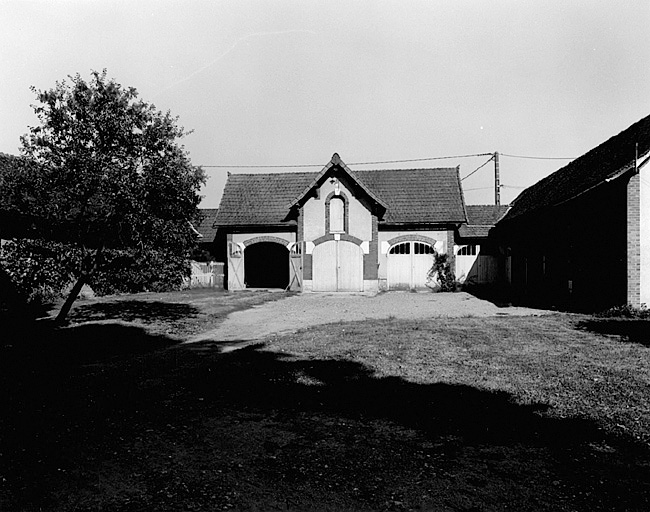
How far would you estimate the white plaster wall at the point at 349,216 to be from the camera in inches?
1083

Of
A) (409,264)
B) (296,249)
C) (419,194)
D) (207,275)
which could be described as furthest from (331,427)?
(207,275)

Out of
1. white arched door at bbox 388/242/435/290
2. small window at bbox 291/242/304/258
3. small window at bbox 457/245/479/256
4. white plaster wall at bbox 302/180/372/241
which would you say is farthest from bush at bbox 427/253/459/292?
small window at bbox 291/242/304/258

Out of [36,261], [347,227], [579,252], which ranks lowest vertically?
[36,261]

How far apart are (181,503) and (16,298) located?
10.6m

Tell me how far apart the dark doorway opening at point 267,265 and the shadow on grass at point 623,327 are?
20.9 metres

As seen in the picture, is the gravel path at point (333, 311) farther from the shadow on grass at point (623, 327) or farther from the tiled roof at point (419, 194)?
the tiled roof at point (419, 194)

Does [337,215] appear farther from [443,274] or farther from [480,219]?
[480,219]

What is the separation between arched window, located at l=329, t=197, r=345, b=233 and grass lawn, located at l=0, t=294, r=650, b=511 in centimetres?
1722

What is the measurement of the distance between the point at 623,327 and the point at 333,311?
28.4 ft

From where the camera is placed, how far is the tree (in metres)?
12.2

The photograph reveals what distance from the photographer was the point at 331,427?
5.55 metres

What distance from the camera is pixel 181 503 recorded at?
12.5 ft

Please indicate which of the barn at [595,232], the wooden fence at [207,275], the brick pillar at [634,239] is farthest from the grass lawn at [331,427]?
the wooden fence at [207,275]

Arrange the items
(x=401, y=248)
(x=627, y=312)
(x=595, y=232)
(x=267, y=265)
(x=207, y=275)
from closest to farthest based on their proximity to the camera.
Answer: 1. (x=627, y=312)
2. (x=595, y=232)
3. (x=401, y=248)
4. (x=207, y=275)
5. (x=267, y=265)
